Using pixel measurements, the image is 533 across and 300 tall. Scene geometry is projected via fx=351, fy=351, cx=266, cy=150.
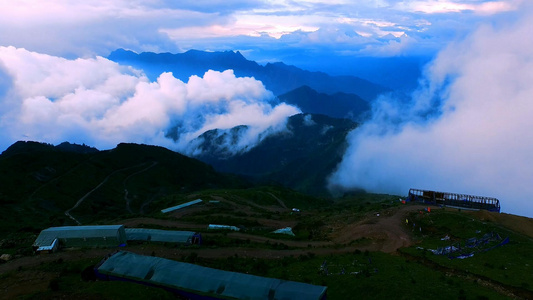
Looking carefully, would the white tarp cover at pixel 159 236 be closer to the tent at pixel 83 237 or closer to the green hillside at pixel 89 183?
the tent at pixel 83 237

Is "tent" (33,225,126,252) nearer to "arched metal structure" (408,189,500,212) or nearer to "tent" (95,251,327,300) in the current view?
"tent" (95,251,327,300)

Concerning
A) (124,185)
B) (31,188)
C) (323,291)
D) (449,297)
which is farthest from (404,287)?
(124,185)

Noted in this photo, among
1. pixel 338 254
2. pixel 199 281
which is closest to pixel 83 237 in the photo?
pixel 199 281

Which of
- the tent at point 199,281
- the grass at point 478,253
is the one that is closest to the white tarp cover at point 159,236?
the tent at point 199,281

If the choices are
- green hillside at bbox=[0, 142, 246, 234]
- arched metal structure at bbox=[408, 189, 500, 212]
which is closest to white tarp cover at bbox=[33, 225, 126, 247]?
green hillside at bbox=[0, 142, 246, 234]

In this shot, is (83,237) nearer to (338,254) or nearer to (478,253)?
(338,254)

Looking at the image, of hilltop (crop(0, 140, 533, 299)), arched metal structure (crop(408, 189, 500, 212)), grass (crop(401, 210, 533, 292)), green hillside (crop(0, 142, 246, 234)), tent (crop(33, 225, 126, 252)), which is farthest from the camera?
green hillside (crop(0, 142, 246, 234))

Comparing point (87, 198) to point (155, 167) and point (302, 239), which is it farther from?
point (302, 239)

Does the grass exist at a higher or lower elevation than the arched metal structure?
lower
